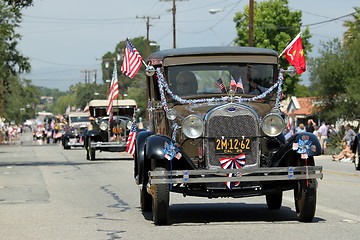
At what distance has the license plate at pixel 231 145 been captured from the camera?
11.3m

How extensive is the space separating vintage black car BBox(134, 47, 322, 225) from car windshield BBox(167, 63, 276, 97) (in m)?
0.02

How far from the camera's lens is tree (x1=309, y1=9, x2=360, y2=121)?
145 feet

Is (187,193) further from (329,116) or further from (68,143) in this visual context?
(68,143)

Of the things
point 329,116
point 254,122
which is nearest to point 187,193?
point 254,122

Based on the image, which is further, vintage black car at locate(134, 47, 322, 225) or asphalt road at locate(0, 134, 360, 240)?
vintage black car at locate(134, 47, 322, 225)

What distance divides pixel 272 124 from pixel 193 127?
1118 millimetres

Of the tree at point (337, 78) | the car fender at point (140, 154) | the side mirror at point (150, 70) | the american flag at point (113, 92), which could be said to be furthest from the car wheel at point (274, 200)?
the tree at point (337, 78)

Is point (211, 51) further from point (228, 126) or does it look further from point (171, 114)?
point (228, 126)

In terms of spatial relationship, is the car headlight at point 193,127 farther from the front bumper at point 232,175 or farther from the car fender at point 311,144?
the car fender at point 311,144

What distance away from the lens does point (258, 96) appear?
1220 cm

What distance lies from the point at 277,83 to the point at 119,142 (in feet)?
73.7

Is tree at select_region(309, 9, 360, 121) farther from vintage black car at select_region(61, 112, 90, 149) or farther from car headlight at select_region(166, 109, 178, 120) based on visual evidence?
car headlight at select_region(166, 109, 178, 120)

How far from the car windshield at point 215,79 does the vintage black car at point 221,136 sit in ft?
0.05

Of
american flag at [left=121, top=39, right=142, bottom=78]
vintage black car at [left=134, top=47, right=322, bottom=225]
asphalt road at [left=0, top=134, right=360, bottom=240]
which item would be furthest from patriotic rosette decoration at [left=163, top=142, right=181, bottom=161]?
american flag at [left=121, top=39, right=142, bottom=78]
